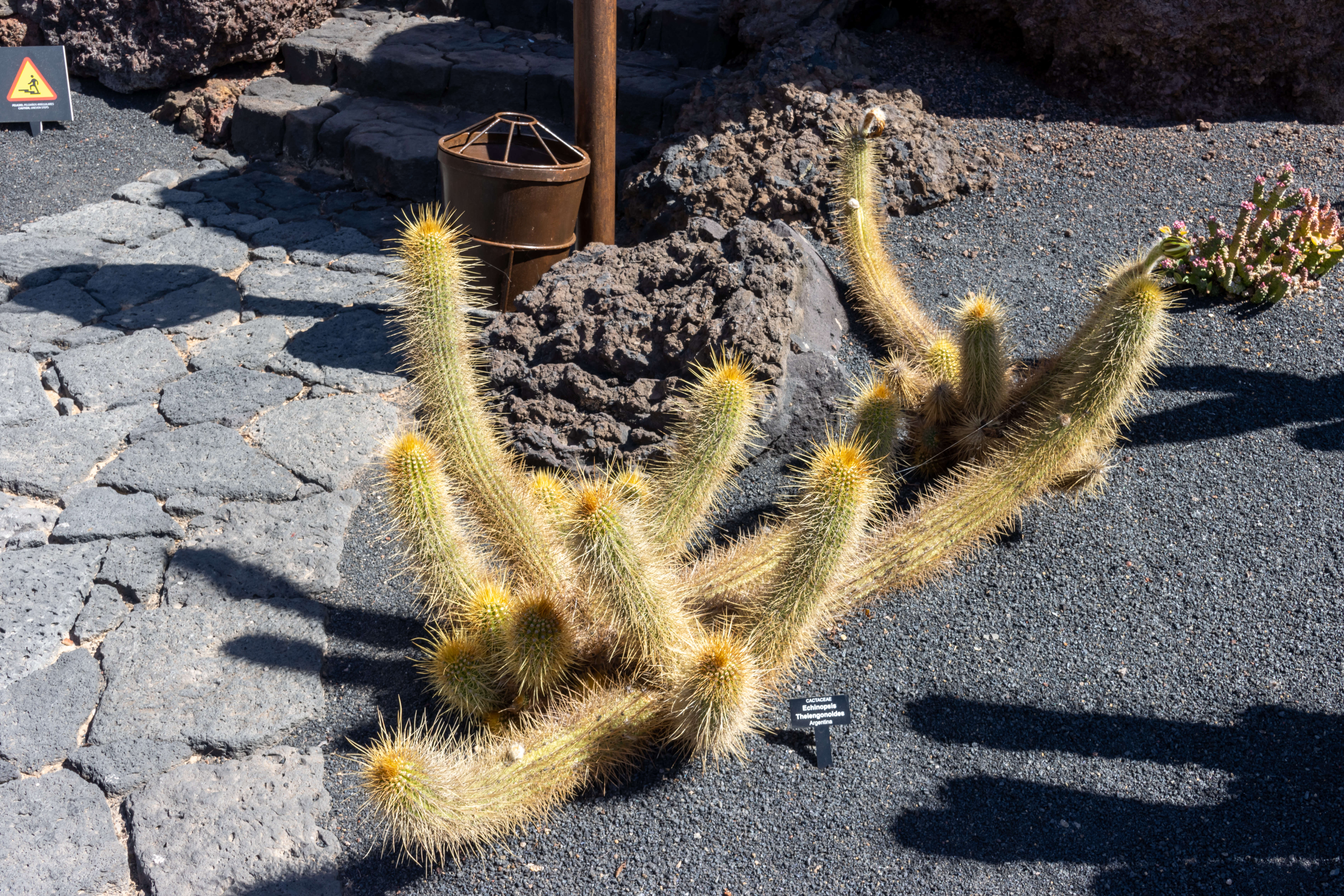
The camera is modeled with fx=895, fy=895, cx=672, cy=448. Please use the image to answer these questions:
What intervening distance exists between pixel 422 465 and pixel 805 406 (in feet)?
5.52

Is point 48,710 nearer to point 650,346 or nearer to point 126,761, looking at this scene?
point 126,761

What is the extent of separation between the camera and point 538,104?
20.0 ft

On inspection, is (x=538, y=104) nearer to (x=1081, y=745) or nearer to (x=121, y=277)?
(x=121, y=277)

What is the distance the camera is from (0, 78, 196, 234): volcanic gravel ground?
5.59 meters

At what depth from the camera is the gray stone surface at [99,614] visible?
276 cm

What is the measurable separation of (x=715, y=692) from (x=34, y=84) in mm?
6926

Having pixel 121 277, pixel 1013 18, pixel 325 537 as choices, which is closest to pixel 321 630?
pixel 325 537

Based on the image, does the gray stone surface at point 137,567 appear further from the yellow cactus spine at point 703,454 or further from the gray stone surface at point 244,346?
the yellow cactus spine at point 703,454

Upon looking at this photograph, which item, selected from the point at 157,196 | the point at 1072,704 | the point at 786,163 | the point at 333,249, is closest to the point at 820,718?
the point at 1072,704

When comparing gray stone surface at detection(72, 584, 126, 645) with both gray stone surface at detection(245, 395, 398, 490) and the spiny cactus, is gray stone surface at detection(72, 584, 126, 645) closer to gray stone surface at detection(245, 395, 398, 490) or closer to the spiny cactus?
gray stone surface at detection(245, 395, 398, 490)

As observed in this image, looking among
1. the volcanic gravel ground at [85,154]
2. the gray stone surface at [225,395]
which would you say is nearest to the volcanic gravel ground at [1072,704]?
the gray stone surface at [225,395]

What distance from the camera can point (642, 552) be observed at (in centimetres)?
196

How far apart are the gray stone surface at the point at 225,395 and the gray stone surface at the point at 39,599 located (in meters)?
0.79

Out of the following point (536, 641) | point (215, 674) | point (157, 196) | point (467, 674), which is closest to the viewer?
point (536, 641)
